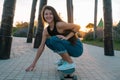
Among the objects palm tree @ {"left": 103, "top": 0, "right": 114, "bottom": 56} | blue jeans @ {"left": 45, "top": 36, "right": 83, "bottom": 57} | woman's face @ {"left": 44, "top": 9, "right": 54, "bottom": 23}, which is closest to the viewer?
blue jeans @ {"left": 45, "top": 36, "right": 83, "bottom": 57}

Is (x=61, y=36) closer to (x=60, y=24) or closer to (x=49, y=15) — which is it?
(x=60, y=24)

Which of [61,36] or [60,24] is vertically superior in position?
[60,24]

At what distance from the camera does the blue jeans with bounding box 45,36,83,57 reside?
21.3 feet

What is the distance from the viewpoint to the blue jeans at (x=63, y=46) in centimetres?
648

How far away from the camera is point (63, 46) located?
21.5ft

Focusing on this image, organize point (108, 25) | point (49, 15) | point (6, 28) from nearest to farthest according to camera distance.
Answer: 1. point (49, 15)
2. point (6, 28)
3. point (108, 25)

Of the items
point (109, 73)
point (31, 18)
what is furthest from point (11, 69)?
point (31, 18)

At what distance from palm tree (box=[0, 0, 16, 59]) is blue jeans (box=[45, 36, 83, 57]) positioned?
3.25 meters

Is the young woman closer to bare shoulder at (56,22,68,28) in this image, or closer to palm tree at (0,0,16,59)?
bare shoulder at (56,22,68,28)

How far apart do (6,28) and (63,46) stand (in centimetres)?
382

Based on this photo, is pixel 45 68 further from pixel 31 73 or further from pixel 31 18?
pixel 31 18

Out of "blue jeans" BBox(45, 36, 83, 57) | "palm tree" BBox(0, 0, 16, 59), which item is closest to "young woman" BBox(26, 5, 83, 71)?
"blue jeans" BBox(45, 36, 83, 57)

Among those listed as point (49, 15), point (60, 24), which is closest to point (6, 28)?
point (49, 15)

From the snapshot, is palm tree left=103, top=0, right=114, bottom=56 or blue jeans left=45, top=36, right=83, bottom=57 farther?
palm tree left=103, top=0, right=114, bottom=56
